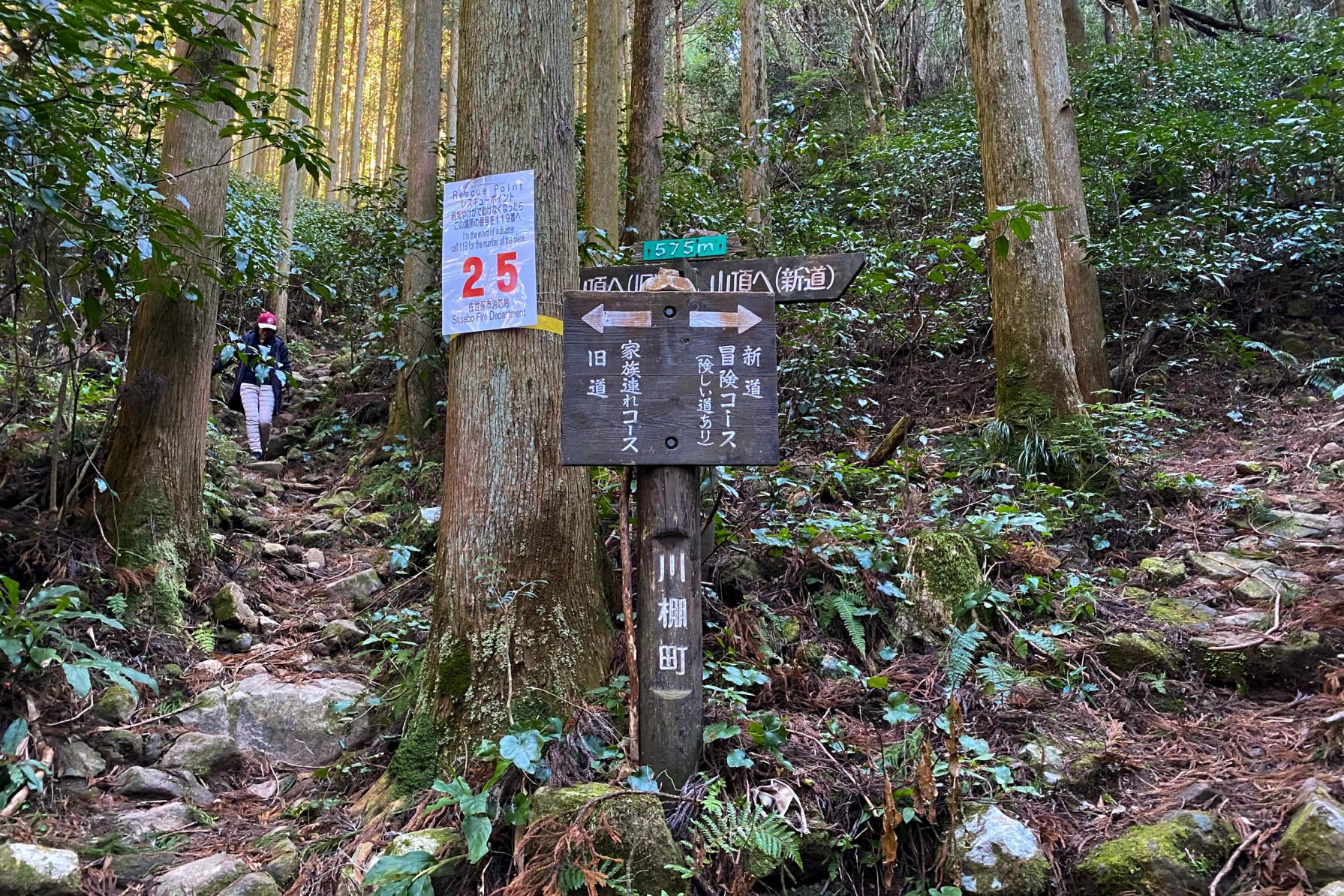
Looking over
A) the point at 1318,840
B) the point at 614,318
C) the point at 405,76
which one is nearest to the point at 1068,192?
the point at 614,318

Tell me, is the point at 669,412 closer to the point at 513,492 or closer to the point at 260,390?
the point at 513,492

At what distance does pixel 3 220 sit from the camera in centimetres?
377

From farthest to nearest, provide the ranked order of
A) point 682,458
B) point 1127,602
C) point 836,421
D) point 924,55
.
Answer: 1. point 924,55
2. point 836,421
3. point 1127,602
4. point 682,458

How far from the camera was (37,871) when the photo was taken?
266cm

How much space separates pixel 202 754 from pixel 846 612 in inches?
122

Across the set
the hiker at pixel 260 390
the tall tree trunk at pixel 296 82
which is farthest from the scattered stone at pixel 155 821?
the tall tree trunk at pixel 296 82

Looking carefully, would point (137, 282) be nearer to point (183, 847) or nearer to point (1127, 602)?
point (183, 847)

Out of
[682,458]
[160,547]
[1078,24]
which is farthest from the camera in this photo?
[1078,24]

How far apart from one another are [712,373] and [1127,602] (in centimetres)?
284

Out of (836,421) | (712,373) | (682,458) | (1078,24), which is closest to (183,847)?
(682,458)

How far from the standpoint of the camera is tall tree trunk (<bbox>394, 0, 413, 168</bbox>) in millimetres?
15336

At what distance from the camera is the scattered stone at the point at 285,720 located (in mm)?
3824

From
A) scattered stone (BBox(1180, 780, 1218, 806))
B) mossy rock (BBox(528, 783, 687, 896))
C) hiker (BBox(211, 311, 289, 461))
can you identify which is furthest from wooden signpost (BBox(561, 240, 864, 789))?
hiker (BBox(211, 311, 289, 461))

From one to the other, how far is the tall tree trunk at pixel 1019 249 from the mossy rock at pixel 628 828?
4.71 meters
